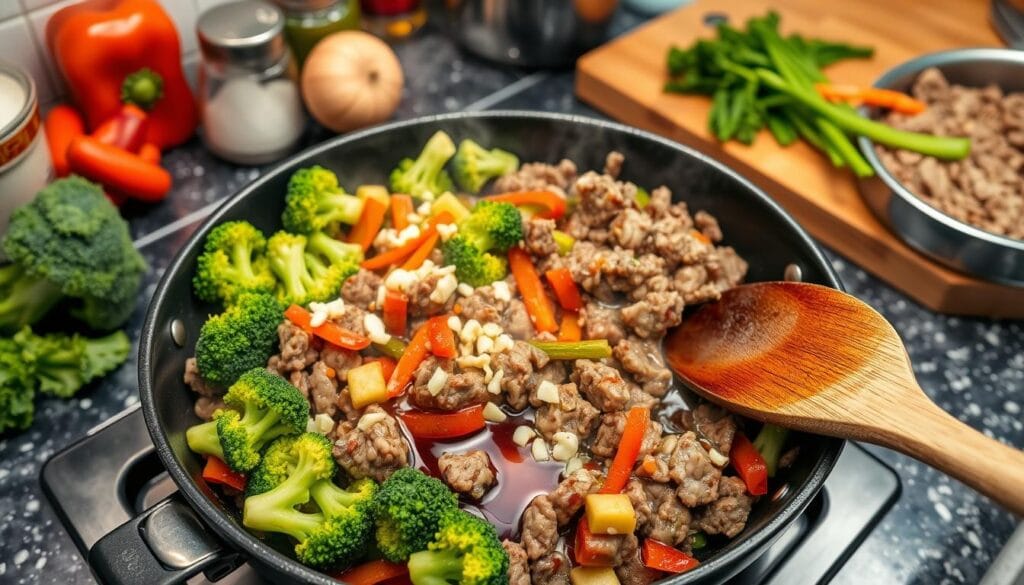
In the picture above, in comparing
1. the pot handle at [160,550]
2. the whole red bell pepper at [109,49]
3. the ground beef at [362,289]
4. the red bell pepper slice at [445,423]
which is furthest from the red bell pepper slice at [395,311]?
the whole red bell pepper at [109,49]

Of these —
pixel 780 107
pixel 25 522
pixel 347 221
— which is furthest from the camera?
pixel 780 107

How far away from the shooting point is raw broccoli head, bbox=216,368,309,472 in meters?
1.26

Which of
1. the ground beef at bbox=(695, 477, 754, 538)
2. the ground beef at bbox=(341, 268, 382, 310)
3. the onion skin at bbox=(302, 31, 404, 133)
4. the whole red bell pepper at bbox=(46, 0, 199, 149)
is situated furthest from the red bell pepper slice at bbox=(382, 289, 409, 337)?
the whole red bell pepper at bbox=(46, 0, 199, 149)

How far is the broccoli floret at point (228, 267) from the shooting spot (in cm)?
147

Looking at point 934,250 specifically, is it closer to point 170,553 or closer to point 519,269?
point 519,269

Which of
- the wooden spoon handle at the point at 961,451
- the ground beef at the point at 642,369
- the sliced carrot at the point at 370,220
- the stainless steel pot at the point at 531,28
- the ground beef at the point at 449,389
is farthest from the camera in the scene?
the stainless steel pot at the point at 531,28

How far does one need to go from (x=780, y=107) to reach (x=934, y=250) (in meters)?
0.63

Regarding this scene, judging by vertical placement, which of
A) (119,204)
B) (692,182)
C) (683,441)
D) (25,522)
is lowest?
(25,522)

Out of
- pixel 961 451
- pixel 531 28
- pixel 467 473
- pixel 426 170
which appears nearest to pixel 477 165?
pixel 426 170

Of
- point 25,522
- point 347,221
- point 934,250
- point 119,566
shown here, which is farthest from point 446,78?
point 119,566

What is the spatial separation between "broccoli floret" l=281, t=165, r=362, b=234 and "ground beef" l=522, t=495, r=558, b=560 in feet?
2.49

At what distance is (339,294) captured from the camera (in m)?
1.58

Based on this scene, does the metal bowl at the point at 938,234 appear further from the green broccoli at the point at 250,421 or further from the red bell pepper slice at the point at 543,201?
the green broccoli at the point at 250,421

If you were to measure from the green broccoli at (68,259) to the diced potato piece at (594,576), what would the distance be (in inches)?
45.0
